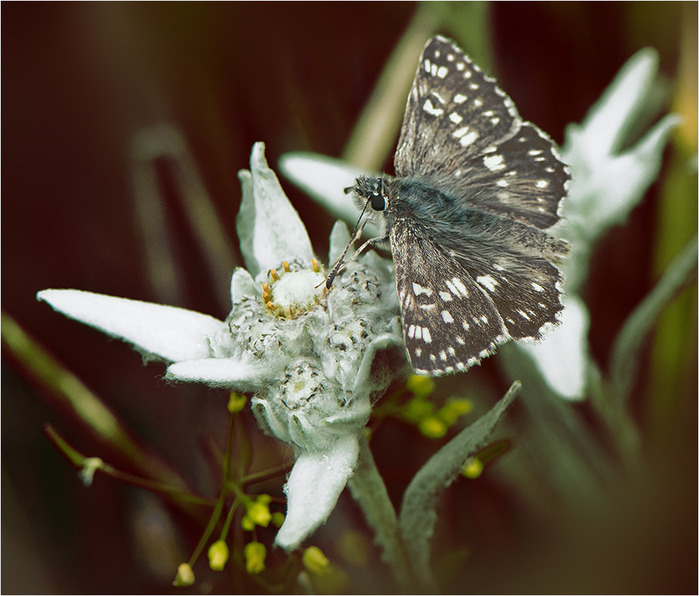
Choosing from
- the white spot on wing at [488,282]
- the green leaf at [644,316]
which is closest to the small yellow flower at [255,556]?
the white spot on wing at [488,282]

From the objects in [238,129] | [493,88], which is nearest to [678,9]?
[493,88]

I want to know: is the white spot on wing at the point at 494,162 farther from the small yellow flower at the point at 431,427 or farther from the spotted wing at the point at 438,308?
the small yellow flower at the point at 431,427

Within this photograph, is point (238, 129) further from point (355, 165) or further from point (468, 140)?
point (468, 140)

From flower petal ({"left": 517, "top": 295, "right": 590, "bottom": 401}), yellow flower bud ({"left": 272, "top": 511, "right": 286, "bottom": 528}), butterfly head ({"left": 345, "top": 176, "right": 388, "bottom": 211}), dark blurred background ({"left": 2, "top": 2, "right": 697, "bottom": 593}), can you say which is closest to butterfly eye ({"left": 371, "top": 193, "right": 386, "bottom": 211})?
butterfly head ({"left": 345, "top": 176, "right": 388, "bottom": 211})

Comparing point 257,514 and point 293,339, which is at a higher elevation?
point 293,339

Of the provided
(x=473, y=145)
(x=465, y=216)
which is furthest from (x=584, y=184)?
(x=465, y=216)

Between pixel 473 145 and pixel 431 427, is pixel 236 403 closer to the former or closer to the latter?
pixel 431 427

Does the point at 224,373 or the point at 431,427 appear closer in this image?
the point at 224,373
